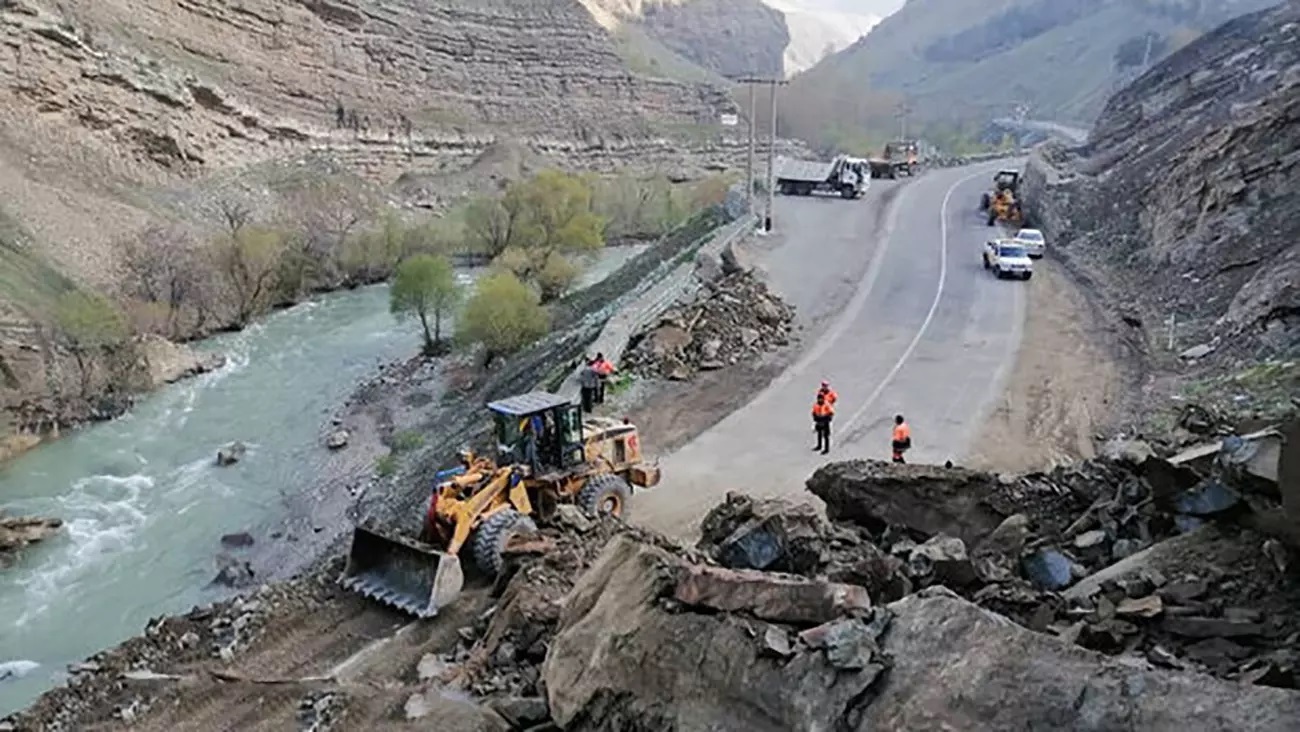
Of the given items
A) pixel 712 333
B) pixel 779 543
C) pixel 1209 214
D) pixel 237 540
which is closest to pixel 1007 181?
pixel 1209 214

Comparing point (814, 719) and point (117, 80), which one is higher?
point (117, 80)

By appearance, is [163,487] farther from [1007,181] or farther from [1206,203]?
[1007,181]

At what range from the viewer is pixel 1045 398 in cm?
2119

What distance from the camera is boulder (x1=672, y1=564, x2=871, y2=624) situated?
8094mm

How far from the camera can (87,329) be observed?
34.1 m

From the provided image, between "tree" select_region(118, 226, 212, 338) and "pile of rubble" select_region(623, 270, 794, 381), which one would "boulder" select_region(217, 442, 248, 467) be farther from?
"tree" select_region(118, 226, 212, 338)

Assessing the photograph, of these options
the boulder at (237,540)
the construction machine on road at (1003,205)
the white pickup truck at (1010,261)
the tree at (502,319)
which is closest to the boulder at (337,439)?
the tree at (502,319)

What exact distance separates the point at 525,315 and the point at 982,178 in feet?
85.5

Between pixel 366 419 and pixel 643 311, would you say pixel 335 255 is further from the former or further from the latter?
pixel 643 311

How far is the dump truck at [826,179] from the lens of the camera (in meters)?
45.0

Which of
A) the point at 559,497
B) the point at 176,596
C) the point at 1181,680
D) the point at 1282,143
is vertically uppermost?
the point at 1282,143

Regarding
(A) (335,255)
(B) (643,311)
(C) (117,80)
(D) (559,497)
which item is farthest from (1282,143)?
(C) (117,80)

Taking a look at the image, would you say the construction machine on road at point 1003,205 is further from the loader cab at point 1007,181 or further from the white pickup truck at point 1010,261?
the white pickup truck at point 1010,261

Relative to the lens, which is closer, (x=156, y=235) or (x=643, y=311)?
(x=643, y=311)
